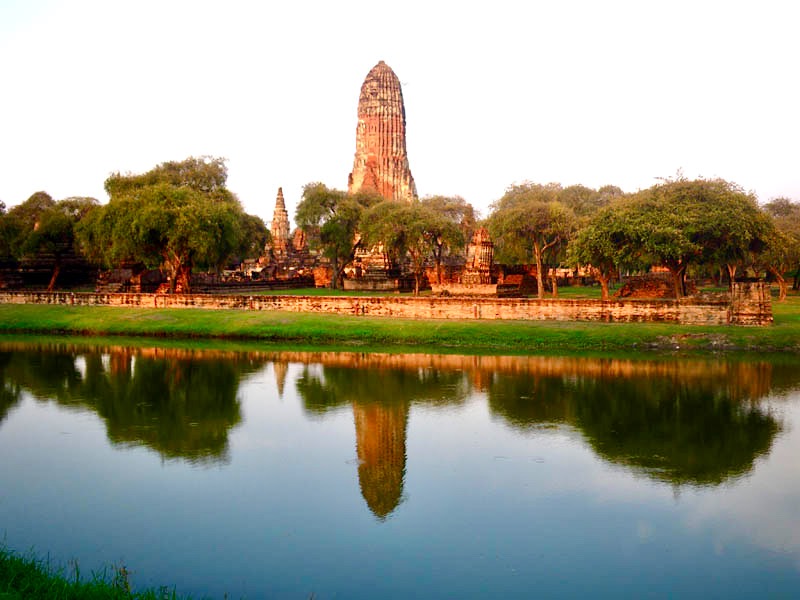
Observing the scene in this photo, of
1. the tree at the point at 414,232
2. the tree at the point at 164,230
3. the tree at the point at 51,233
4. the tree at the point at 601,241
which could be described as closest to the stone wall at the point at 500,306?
the tree at the point at 164,230

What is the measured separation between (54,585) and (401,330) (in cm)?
2386

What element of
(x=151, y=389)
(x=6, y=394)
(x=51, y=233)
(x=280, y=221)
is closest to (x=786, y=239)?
(x=151, y=389)

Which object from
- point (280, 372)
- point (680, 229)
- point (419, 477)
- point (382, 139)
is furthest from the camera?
point (382, 139)

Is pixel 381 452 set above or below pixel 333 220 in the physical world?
below

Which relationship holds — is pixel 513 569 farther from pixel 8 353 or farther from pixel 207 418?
pixel 8 353

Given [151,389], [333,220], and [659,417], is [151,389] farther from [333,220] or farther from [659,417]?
[333,220]

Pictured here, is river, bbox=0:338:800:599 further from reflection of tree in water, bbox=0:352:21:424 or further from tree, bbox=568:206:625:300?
tree, bbox=568:206:625:300

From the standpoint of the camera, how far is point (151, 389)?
838 inches

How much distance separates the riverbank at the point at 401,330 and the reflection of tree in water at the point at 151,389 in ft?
15.5

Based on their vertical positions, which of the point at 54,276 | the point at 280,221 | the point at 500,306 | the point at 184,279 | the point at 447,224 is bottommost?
the point at 500,306

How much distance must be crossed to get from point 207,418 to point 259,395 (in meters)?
2.76

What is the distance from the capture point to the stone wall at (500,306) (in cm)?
2948

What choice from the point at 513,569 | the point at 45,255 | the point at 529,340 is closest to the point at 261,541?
the point at 513,569

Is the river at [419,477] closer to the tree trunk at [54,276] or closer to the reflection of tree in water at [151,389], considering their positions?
the reflection of tree in water at [151,389]
